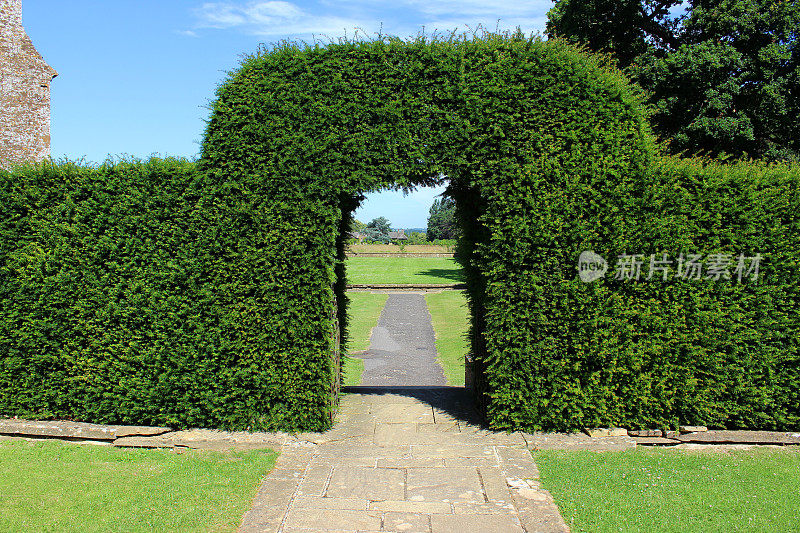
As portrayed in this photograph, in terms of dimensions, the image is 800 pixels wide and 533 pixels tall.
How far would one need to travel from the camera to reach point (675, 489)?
559 centimetres

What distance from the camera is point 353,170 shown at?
687cm

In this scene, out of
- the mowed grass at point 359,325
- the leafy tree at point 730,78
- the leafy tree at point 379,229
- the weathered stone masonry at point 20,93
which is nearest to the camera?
the mowed grass at point 359,325

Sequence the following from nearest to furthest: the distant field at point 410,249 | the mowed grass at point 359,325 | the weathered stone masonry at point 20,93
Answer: the mowed grass at point 359,325
the weathered stone masonry at point 20,93
the distant field at point 410,249

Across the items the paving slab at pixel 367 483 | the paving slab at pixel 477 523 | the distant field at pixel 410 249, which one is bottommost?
the paving slab at pixel 367 483

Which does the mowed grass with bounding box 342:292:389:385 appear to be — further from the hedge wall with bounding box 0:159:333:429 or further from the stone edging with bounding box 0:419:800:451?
the stone edging with bounding box 0:419:800:451

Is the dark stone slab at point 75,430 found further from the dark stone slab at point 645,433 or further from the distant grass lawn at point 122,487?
the dark stone slab at point 645,433

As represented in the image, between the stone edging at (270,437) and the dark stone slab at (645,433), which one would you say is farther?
the dark stone slab at (645,433)

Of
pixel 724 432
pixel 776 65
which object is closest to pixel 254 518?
pixel 724 432

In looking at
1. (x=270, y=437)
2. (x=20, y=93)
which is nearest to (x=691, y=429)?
(x=270, y=437)

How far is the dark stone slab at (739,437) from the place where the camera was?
690 centimetres

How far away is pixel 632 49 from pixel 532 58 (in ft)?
57.3

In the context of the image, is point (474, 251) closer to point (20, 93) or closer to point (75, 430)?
point (75, 430)

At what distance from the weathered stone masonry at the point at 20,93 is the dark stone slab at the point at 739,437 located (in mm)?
21211

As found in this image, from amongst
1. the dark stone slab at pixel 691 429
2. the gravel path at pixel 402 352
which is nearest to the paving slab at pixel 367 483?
the dark stone slab at pixel 691 429
